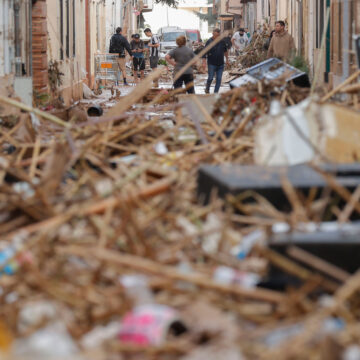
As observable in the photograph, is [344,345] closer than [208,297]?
Yes

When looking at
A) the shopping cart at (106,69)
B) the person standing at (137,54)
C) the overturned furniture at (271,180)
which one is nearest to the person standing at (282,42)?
the shopping cart at (106,69)

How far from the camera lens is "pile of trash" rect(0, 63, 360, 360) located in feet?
12.2

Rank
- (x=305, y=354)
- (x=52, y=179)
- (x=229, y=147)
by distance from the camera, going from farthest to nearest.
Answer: (x=229, y=147)
(x=52, y=179)
(x=305, y=354)

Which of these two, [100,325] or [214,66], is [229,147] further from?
[214,66]

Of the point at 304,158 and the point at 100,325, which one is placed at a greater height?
the point at 304,158

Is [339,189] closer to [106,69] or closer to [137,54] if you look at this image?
[106,69]

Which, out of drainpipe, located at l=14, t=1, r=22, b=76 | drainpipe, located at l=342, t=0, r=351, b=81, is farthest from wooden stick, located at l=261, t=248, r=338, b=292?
drainpipe, located at l=342, t=0, r=351, b=81

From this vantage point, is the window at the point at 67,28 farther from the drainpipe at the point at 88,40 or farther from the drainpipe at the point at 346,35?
the drainpipe at the point at 346,35

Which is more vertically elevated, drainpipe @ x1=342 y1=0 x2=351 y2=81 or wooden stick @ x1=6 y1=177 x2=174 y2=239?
drainpipe @ x1=342 y1=0 x2=351 y2=81

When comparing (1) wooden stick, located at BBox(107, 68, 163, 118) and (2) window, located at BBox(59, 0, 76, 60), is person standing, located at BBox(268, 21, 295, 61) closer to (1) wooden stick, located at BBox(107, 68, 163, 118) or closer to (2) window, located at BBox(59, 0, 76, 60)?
(2) window, located at BBox(59, 0, 76, 60)

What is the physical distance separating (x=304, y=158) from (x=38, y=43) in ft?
36.1

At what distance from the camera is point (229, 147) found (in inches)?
291

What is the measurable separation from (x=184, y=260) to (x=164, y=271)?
1.21 ft

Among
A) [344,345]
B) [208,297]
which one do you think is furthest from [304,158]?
[344,345]
